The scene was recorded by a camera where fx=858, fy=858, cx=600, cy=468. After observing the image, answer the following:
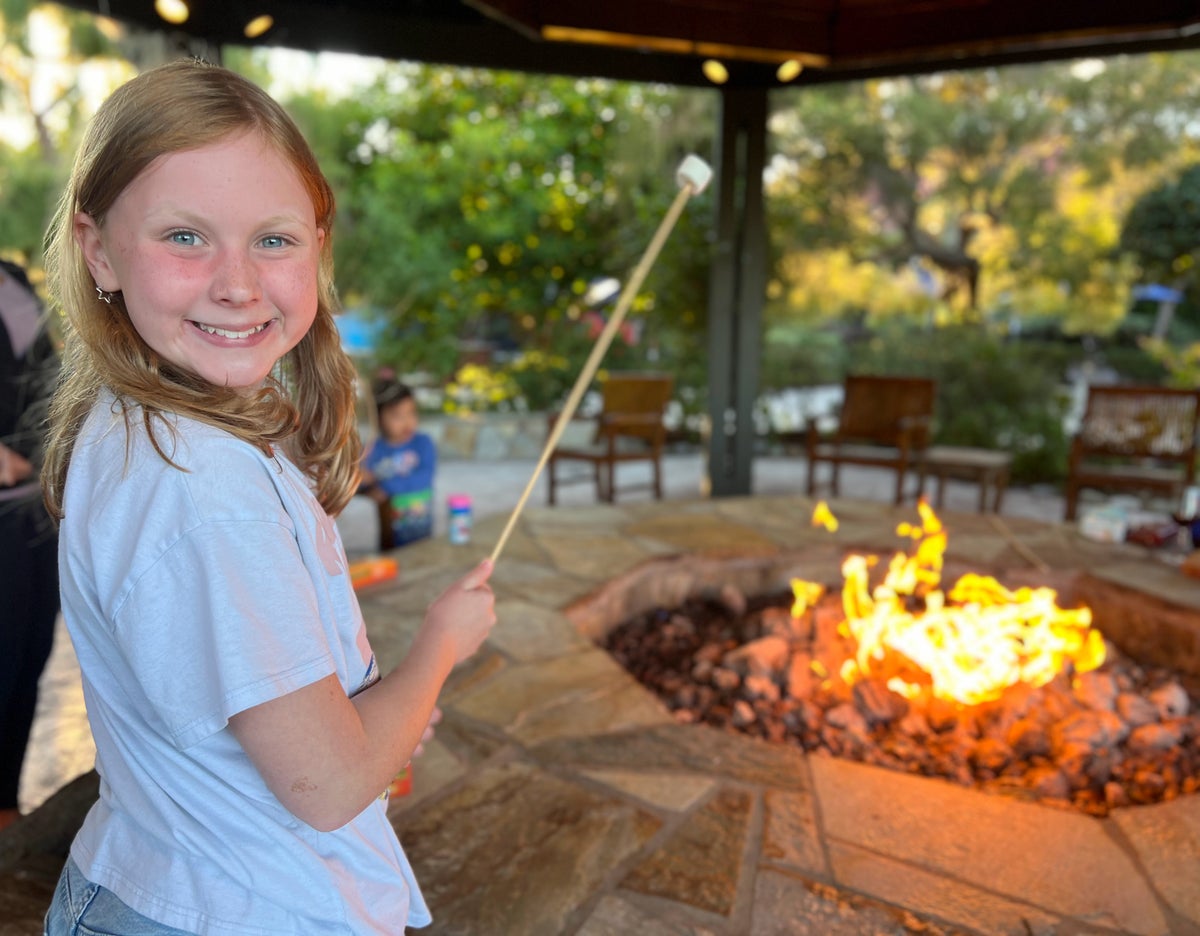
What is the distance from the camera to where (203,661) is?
0.73m

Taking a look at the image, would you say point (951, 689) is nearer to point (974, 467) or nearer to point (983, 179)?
point (974, 467)

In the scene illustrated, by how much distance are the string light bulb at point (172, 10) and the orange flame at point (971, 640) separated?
362 cm

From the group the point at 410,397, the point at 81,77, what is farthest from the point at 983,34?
the point at 81,77

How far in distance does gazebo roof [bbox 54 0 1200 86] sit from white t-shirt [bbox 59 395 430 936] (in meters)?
3.15

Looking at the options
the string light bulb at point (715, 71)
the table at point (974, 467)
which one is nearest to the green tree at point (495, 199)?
the string light bulb at point (715, 71)

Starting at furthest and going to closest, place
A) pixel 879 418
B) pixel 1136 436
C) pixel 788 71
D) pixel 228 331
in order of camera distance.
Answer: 1. pixel 879 418
2. pixel 1136 436
3. pixel 788 71
4. pixel 228 331

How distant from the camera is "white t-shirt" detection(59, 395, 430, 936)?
72 centimetres

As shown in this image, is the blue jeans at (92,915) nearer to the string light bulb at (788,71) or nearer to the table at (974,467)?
the string light bulb at (788,71)

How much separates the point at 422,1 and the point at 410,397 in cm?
214

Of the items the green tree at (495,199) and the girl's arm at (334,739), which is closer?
the girl's arm at (334,739)

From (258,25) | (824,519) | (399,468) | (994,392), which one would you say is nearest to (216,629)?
(399,468)

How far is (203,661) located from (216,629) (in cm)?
4

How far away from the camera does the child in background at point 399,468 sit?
148 inches

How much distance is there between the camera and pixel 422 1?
14.3ft
